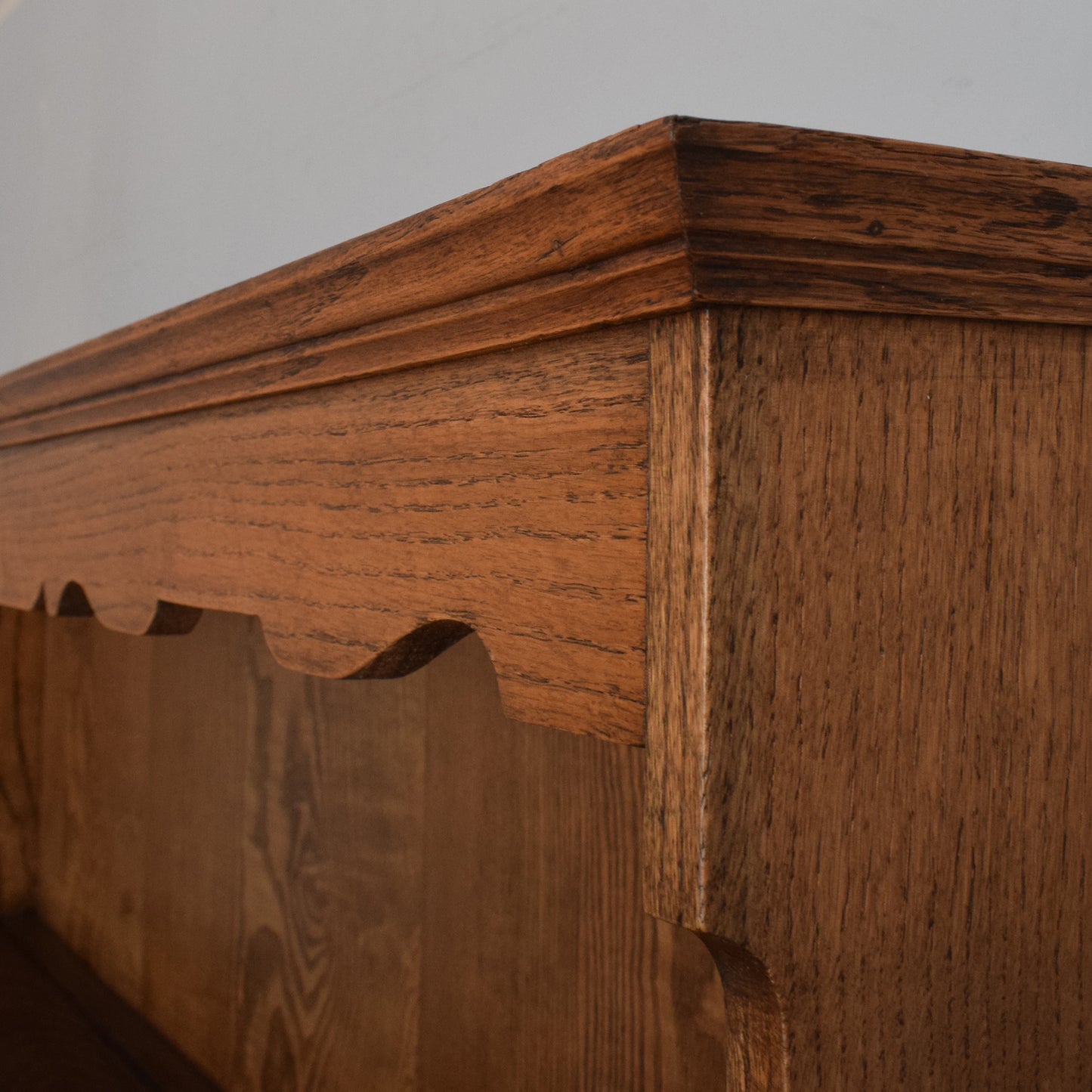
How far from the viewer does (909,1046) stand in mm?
302

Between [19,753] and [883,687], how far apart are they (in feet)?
5.18

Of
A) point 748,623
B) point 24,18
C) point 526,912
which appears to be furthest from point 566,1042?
point 24,18

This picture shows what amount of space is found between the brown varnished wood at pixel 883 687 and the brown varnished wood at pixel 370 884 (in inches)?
14.3

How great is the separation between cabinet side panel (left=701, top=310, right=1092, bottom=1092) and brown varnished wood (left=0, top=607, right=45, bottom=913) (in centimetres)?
147

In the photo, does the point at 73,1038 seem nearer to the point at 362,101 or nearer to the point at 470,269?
the point at 362,101

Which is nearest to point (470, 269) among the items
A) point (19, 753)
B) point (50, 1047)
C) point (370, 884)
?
point (370, 884)

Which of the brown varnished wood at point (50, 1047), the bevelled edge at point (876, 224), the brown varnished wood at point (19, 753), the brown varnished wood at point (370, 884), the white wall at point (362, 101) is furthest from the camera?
the brown varnished wood at point (19, 753)

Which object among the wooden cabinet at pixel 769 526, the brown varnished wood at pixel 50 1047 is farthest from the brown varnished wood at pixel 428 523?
the brown varnished wood at pixel 50 1047

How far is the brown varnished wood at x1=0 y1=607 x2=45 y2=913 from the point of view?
5.25ft

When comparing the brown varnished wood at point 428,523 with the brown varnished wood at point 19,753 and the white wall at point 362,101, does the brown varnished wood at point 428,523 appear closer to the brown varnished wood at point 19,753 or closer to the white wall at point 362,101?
the white wall at point 362,101

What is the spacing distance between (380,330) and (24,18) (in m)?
2.04

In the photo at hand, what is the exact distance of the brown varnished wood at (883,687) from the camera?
28cm

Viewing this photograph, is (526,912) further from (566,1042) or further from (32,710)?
(32,710)

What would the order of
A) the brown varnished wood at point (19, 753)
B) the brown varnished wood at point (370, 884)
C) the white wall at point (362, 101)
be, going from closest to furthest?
the white wall at point (362, 101) < the brown varnished wood at point (370, 884) < the brown varnished wood at point (19, 753)
